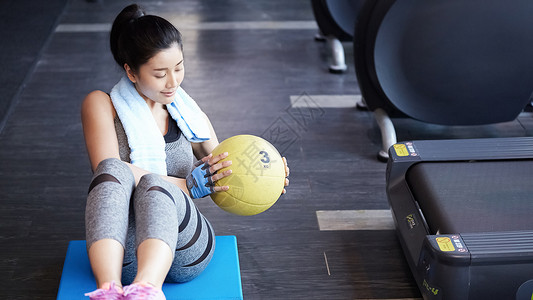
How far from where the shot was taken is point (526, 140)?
86.4 inches

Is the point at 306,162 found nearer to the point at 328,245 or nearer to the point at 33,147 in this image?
the point at 328,245

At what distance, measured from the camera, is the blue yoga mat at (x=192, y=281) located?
5.06ft

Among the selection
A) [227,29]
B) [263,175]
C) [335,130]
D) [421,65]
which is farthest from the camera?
[227,29]

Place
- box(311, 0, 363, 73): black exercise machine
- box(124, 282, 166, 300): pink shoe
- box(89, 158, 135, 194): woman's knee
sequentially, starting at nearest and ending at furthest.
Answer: box(124, 282, 166, 300): pink shoe → box(89, 158, 135, 194): woman's knee → box(311, 0, 363, 73): black exercise machine

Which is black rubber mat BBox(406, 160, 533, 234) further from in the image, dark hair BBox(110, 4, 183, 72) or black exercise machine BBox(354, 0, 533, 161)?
dark hair BBox(110, 4, 183, 72)

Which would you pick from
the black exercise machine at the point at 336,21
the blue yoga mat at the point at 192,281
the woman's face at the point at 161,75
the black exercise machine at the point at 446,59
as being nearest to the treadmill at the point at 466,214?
the black exercise machine at the point at 446,59

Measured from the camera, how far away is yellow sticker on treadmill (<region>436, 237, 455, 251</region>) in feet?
5.37

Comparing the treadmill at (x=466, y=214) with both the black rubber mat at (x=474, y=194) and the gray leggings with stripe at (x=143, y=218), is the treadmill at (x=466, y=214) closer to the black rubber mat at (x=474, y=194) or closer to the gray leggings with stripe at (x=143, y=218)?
the black rubber mat at (x=474, y=194)

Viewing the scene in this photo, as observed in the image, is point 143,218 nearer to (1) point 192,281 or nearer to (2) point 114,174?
(2) point 114,174

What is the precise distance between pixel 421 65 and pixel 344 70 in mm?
1020

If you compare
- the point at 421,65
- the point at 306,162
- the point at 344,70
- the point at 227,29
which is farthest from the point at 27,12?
the point at 421,65

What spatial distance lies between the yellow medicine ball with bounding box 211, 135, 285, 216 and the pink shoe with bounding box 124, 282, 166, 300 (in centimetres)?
43

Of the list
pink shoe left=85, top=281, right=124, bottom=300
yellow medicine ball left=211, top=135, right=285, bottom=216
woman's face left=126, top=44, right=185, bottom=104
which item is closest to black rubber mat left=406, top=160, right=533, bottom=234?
yellow medicine ball left=211, top=135, right=285, bottom=216

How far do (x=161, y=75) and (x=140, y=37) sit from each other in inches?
4.4
